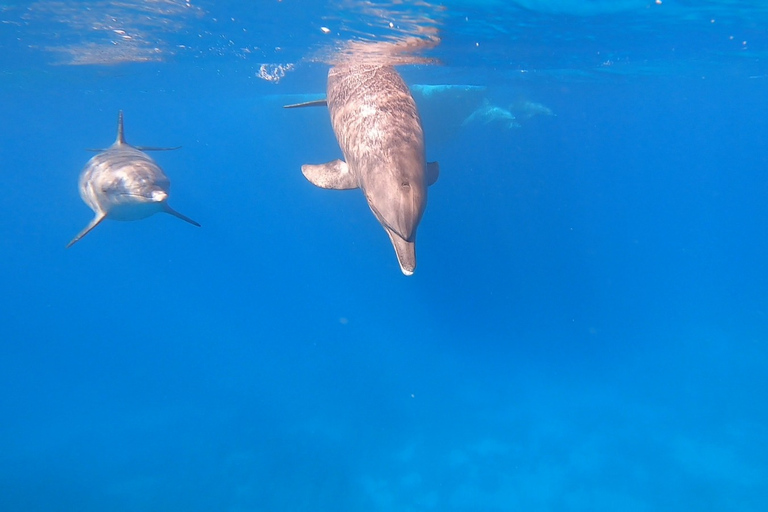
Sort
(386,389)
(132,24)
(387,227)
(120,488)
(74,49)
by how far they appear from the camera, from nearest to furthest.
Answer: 1. (387,227)
2. (132,24)
3. (74,49)
4. (120,488)
5. (386,389)

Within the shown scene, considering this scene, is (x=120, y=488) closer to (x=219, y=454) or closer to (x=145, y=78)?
(x=219, y=454)

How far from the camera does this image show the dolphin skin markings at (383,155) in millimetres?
4031

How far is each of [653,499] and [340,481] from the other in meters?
10.1

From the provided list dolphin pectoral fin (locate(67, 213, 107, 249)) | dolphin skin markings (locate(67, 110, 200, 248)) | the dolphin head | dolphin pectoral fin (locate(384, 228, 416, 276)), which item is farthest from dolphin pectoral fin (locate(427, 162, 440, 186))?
dolphin pectoral fin (locate(67, 213, 107, 249))

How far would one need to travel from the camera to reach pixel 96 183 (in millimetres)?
7629

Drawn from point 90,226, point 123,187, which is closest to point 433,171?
point 123,187

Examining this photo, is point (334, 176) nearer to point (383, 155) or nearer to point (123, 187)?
point (383, 155)

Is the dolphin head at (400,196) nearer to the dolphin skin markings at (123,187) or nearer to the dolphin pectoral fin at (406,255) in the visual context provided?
the dolphin pectoral fin at (406,255)

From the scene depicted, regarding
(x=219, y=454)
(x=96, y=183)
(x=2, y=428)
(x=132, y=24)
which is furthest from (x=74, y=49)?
(x=2, y=428)

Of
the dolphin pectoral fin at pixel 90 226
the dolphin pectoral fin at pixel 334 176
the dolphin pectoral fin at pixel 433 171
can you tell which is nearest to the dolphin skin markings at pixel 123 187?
the dolphin pectoral fin at pixel 90 226

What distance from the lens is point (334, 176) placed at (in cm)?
623

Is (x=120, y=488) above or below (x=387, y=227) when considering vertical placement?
below

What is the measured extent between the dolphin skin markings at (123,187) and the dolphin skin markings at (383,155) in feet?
7.98

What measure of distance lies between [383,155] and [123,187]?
4637 mm
